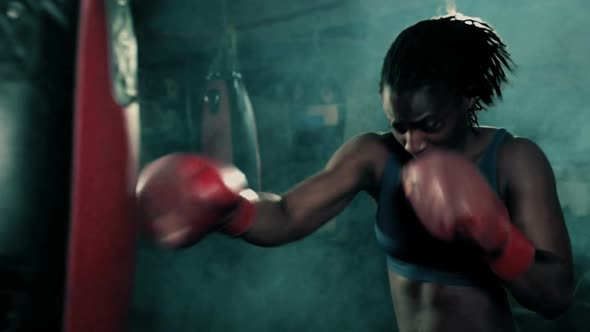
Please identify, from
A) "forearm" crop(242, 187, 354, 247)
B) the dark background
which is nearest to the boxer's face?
"forearm" crop(242, 187, 354, 247)

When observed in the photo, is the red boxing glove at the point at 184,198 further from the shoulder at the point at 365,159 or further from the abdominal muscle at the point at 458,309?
the abdominal muscle at the point at 458,309

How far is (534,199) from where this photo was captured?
1252 millimetres

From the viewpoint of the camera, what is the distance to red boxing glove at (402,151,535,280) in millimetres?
1073

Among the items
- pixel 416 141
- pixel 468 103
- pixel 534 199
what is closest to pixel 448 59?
pixel 468 103

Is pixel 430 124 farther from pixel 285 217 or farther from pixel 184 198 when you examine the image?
pixel 184 198

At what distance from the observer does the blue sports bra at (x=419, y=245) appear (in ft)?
4.41

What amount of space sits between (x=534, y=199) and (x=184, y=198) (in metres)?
0.74

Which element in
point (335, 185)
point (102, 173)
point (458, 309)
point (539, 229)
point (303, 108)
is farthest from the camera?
point (303, 108)

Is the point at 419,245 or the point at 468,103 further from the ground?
the point at 468,103

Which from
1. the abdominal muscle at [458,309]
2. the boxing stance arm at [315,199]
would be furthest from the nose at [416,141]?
the abdominal muscle at [458,309]

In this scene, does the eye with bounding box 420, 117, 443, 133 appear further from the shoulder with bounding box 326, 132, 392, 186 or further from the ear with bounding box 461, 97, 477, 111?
the shoulder with bounding box 326, 132, 392, 186

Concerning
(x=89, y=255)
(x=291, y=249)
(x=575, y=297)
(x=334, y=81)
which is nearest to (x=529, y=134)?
(x=575, y=297)

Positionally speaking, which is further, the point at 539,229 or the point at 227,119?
the point at 227,119

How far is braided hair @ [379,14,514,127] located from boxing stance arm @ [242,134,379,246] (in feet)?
0.68
